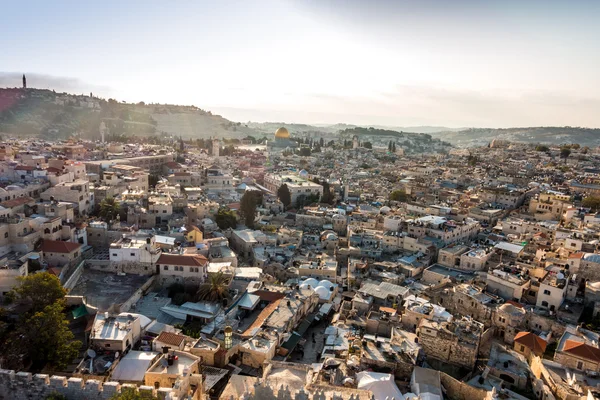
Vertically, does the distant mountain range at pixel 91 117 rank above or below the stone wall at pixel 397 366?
above

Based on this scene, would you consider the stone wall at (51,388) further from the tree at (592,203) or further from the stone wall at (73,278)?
the tree at (592,203)

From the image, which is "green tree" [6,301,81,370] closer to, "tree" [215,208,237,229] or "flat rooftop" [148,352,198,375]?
"flat rooftop" [148,352,198,375]

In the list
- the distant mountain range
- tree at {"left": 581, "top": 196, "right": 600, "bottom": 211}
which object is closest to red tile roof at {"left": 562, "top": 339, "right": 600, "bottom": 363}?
tree at {"left": 581, "top": 196, "right": 600, "bottom": 211}

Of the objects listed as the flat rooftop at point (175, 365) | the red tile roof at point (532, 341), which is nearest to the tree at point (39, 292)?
the flat rooftop at point (175, 365)

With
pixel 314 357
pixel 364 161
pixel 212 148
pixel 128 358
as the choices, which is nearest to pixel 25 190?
pixel 128 358

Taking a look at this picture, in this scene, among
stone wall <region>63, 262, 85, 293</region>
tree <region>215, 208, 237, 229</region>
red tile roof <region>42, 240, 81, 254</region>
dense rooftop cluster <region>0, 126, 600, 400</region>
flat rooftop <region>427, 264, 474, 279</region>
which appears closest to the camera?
dense rooftop cluster <region>0, 126, 600, 400</region>
